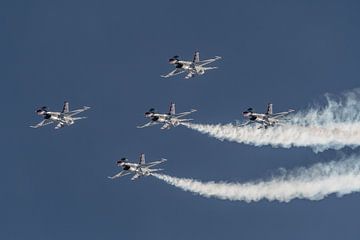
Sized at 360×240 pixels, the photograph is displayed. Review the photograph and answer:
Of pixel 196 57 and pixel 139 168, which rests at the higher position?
pixel 196 57

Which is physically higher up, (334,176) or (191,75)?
(191,75)

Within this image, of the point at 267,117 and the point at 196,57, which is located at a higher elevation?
Result: the point at 196,57

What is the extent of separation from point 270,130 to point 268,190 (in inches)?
355

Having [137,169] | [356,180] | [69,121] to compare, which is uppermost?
[69,121]

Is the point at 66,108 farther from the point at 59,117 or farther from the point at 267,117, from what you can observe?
the point at 267,117

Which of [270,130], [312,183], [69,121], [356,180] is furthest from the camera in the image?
[69,121]

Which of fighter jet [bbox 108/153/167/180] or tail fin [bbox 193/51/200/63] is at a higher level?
tail fin [bbox 193/51/200/63]

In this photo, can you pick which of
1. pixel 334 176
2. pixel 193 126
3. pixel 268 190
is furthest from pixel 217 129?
pixel 334 176

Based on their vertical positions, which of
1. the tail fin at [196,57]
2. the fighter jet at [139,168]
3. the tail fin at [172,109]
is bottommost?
the fighter jet at [139,168]

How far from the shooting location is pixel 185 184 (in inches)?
4412

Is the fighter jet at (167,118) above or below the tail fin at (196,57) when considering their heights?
below

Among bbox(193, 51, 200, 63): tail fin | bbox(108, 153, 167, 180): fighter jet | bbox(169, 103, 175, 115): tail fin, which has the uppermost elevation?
bbox(193, 51, 200, 63): tail fin

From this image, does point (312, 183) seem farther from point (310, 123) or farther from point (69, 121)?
point (69, 121)

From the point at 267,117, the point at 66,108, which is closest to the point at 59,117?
the point at 66,108
